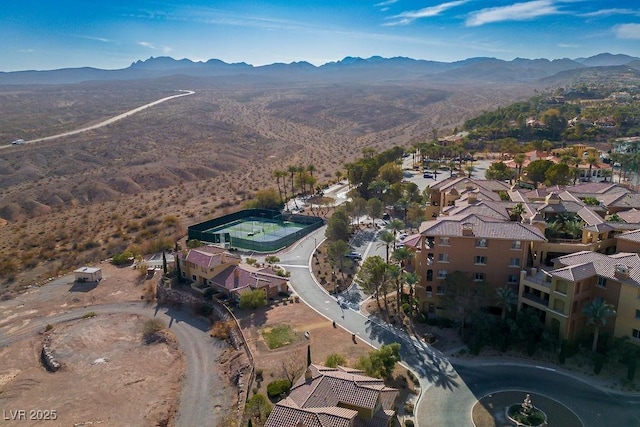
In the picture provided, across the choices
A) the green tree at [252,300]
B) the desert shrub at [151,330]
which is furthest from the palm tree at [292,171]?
the desert shrub at [151,330]

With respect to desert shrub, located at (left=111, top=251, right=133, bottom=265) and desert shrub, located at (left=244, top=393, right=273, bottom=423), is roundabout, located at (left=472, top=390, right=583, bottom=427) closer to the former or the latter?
desert shrub, located at (left=244, top=393, right=273, bottom=423)

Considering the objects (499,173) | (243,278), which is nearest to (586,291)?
(243,278)

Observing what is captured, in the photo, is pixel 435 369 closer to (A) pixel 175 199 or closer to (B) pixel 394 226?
(B) pixel 394 226

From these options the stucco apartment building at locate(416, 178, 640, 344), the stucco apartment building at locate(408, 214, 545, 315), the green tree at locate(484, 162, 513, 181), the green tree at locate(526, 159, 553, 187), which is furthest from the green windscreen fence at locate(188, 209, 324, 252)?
the green tree at locate(526, 159, 553, 187)

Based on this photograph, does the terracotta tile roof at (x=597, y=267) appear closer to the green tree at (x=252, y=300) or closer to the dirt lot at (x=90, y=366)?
the green tree at (x=252, y=300)

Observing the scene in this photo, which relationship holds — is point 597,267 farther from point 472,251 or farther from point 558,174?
point 558,174

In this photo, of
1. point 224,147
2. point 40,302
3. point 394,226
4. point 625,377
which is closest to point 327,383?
point 625,377
